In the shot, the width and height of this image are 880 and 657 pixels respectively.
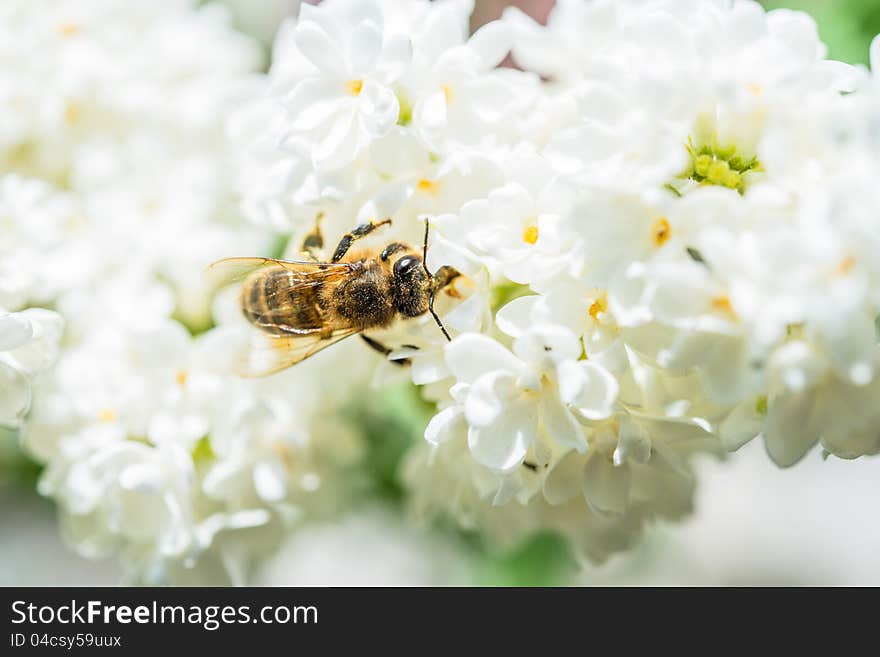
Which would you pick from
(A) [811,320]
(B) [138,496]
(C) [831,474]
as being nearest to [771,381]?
(A) [811,320]

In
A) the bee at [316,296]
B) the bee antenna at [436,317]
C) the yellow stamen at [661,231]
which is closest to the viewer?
the yellow stamen at [661,231]

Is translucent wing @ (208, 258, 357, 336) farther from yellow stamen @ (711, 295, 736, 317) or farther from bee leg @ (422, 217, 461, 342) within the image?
yellow stamen @ (711, 295, 736, 317)

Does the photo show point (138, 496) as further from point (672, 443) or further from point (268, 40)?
point (268, 40)

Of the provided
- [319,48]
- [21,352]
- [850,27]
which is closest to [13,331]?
[21,352]

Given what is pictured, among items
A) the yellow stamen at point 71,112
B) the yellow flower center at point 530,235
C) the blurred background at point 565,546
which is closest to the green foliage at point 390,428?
the blurred background at point 565,546

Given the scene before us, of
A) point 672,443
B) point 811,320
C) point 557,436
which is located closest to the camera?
point 811,320

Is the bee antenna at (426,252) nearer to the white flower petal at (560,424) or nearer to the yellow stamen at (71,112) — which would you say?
the white flower petal at (560,424)
